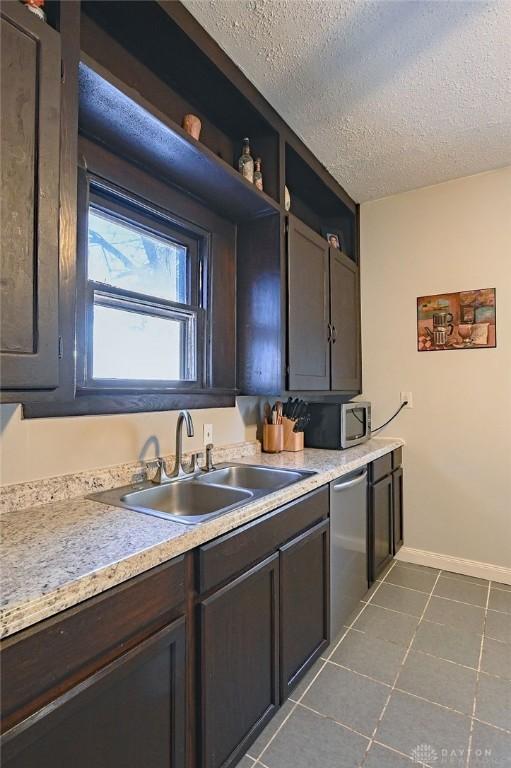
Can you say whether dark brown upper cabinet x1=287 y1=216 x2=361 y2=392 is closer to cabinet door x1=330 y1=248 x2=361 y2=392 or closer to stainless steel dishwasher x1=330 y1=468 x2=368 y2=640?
cabinet door x1=330 y1=248 x2=361 y2=392

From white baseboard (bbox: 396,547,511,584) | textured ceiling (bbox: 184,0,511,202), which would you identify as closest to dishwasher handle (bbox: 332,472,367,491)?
white baseboard (bbox: 396,547,511,584)

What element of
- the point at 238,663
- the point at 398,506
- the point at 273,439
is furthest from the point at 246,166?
the point at 398,506

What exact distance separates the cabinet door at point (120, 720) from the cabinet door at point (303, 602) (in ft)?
1.78

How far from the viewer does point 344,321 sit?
9.26 ft

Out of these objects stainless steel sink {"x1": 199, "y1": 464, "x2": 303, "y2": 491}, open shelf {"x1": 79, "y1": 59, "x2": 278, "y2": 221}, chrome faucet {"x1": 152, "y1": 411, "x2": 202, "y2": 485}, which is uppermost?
open shelf {"x1": 79, "y1": 59, "x2": 278, "y2": 221}

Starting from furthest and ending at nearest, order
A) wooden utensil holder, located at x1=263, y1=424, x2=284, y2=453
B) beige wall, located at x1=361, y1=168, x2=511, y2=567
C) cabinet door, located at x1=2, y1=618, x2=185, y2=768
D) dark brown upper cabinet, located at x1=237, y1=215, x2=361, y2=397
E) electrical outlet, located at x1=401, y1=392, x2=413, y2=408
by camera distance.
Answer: electrical outlet, located at x1=401, y1=392, x2=413, y2=408
beige wall, located at x1=361, y1=168, x2=511, y2=567
wooden utensil holder, located at x1=263, y1=424, x2=284, y2=453
dark brown upper cabinet, located at x1=237, y1=215, x2=361, y2=397
cabinet door, located at x1=2, y1=618, x2=185, y2=768

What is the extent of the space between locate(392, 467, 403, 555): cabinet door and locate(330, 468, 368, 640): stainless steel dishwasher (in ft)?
1.89

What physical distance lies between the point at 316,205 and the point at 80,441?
2415mm

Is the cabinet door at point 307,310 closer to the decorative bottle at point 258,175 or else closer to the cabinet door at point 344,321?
the cabinet door at point 344,321

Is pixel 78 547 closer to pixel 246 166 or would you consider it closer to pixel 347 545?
pixel 347 545

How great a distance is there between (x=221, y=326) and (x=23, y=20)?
1.40 m

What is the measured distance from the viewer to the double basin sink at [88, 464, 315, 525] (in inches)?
55.7

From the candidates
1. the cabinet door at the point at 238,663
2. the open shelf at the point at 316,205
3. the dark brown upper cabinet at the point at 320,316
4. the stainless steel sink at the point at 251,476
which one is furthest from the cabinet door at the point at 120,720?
the open shelf at the point at 316,205

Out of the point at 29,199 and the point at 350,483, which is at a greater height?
the point at 29,199
